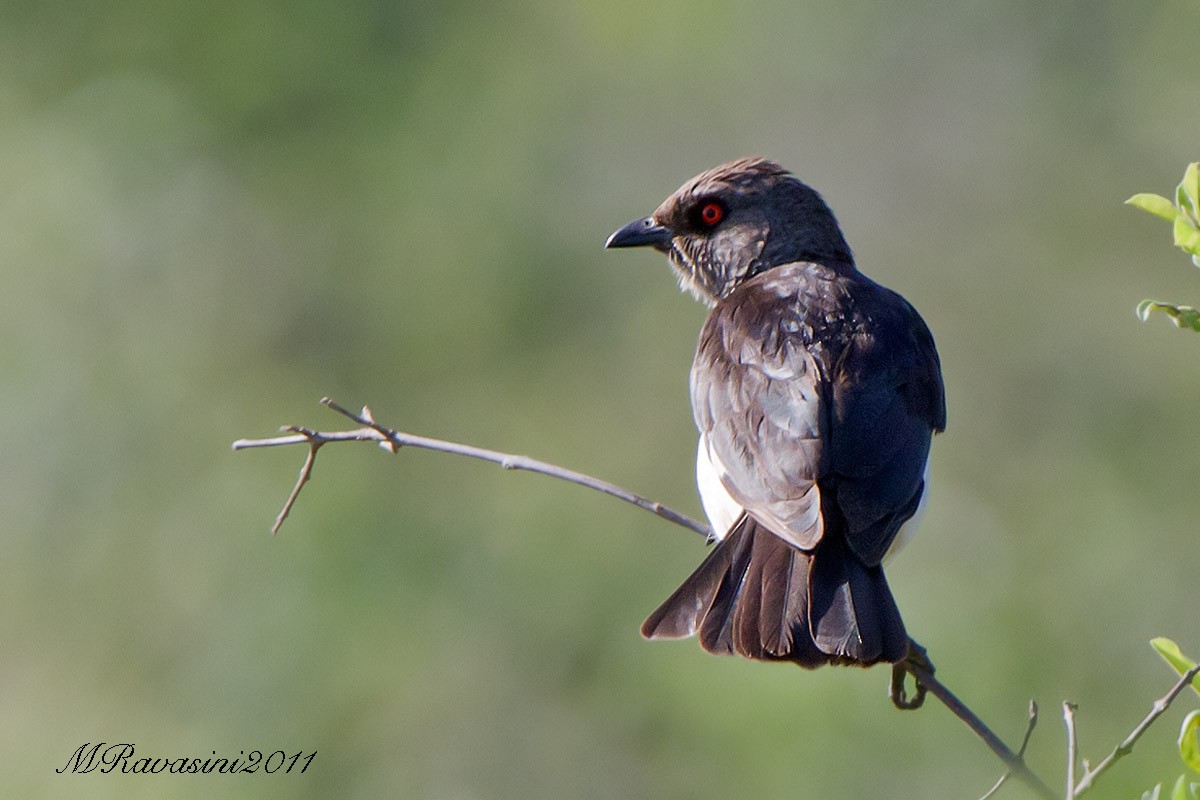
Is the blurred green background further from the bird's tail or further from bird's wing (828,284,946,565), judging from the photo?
the bird's tail

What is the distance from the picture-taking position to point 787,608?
431 cm

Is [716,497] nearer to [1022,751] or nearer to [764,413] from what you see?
[764,413]

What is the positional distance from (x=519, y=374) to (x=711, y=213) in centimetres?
713

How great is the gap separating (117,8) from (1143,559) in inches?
406

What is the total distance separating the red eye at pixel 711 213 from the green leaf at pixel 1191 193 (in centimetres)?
248

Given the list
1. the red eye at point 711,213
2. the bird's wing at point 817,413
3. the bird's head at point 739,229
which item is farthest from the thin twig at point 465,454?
the red eye at point 711,213

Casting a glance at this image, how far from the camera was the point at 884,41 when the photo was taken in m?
13.4

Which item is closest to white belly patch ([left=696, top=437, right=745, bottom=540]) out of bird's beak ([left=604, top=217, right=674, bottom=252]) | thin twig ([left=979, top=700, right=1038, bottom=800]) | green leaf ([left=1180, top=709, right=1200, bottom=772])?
thin twig ([left=979, top=700, right=1038, bottom=800])

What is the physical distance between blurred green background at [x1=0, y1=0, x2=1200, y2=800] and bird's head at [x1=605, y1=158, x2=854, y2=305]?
9.08 feet

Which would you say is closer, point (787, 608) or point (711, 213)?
point (787, 608)

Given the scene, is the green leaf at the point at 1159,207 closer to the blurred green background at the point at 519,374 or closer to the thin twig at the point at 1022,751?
the thin twig at the point at 1022,751

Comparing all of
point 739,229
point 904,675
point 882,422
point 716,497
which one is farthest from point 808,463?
point 739,229

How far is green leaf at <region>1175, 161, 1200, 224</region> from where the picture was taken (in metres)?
3.77

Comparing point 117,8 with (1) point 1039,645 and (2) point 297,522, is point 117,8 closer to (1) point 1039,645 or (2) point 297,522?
(2) point 297,522
